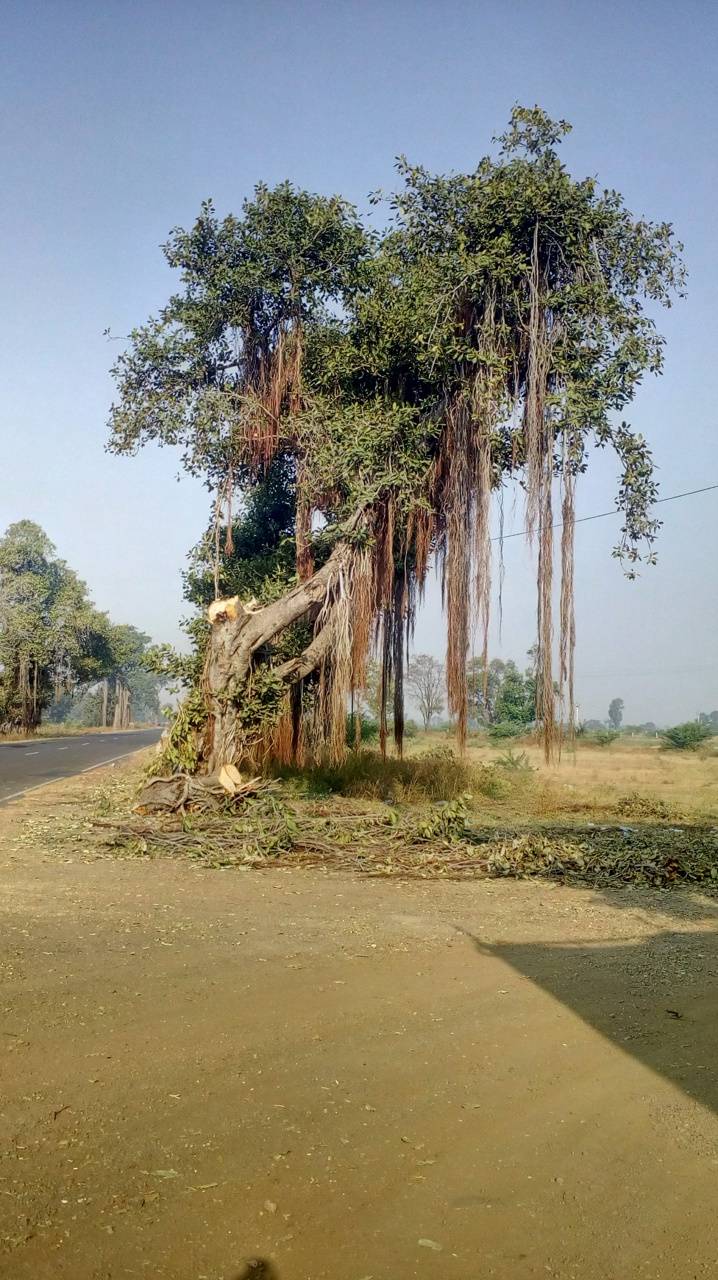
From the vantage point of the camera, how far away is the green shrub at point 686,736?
4281 centimetres

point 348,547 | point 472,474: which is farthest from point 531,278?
point 348,547

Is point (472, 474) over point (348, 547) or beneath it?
over

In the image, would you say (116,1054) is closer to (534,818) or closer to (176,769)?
(176,769)

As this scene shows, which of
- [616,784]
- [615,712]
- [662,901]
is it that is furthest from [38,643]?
[615,712]

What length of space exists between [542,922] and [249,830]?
3.78 meters

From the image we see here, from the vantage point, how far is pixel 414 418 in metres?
13.3

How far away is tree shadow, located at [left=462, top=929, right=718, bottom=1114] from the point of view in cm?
412

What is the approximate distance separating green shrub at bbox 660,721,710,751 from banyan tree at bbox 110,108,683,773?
3219 cm

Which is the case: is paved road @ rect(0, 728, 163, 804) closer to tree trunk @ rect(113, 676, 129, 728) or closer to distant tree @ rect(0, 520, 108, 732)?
distant tree @ rect(0, 520, 108, 732)

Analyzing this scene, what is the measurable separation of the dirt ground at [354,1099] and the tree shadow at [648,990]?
0.02 meters

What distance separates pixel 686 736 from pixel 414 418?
34.3 m

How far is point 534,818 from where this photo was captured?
43.9ft

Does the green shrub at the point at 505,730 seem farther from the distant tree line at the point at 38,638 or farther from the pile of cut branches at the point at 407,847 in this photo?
the pile of cut branches at the point at 407,847

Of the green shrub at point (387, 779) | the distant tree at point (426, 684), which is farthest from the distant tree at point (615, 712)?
the green shrub at point (387, 779)
